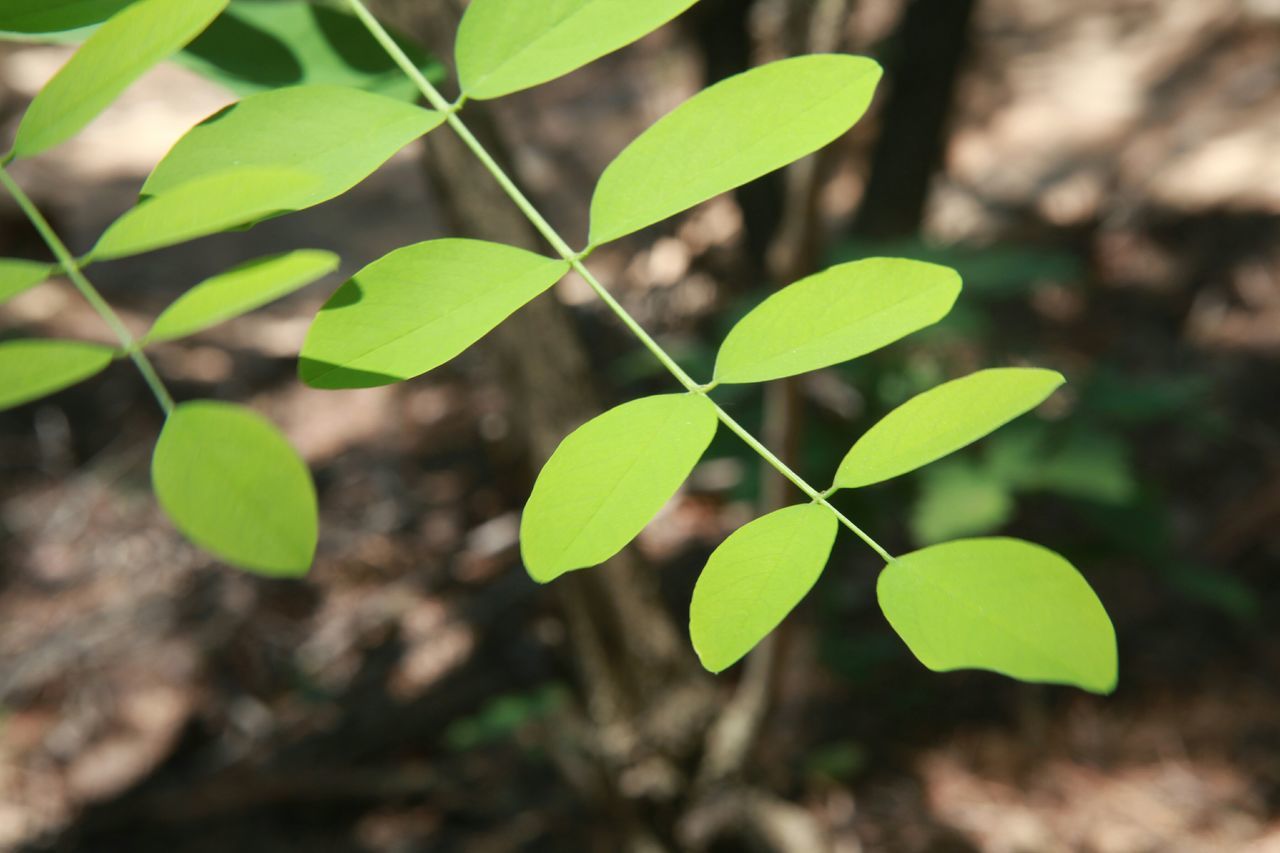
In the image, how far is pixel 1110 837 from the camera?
255 cm

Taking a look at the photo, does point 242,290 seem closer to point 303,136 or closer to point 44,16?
point 303,136

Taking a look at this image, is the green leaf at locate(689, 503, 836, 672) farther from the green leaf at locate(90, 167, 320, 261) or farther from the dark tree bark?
the dark tree bark

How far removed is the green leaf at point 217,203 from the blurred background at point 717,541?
3.81 feet

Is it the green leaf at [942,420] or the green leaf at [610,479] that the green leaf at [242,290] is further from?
the green leaf at [942,420]

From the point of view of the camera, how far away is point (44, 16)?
2.04ft

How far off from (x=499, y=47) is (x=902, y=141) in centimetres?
371

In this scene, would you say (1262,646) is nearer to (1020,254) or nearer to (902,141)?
(1020,254)

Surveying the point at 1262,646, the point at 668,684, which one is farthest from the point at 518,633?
the point at 1262,646

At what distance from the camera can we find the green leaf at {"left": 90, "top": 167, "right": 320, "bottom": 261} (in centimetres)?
47

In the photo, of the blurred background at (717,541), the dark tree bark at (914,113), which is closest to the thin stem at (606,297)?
the blurred background at (717,541)

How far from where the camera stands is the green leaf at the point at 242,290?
0.47 meters

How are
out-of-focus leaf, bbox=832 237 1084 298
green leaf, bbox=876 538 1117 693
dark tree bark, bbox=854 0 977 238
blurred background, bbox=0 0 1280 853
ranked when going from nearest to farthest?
green leaf, bbox=876 538 1117 693, blurred background, bbox=0 0 1280 853, out-of-focus leaf, bbox=832 237 1084 298, dark tree bark, bbox=854 0 977 238

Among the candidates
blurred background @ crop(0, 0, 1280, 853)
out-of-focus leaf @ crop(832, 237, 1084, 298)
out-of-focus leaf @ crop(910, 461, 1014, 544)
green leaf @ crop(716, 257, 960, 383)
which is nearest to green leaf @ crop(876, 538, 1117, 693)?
green leaf @ crop(716, 257, 960, 383)

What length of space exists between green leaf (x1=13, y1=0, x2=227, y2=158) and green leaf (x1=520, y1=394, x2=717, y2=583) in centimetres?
29
